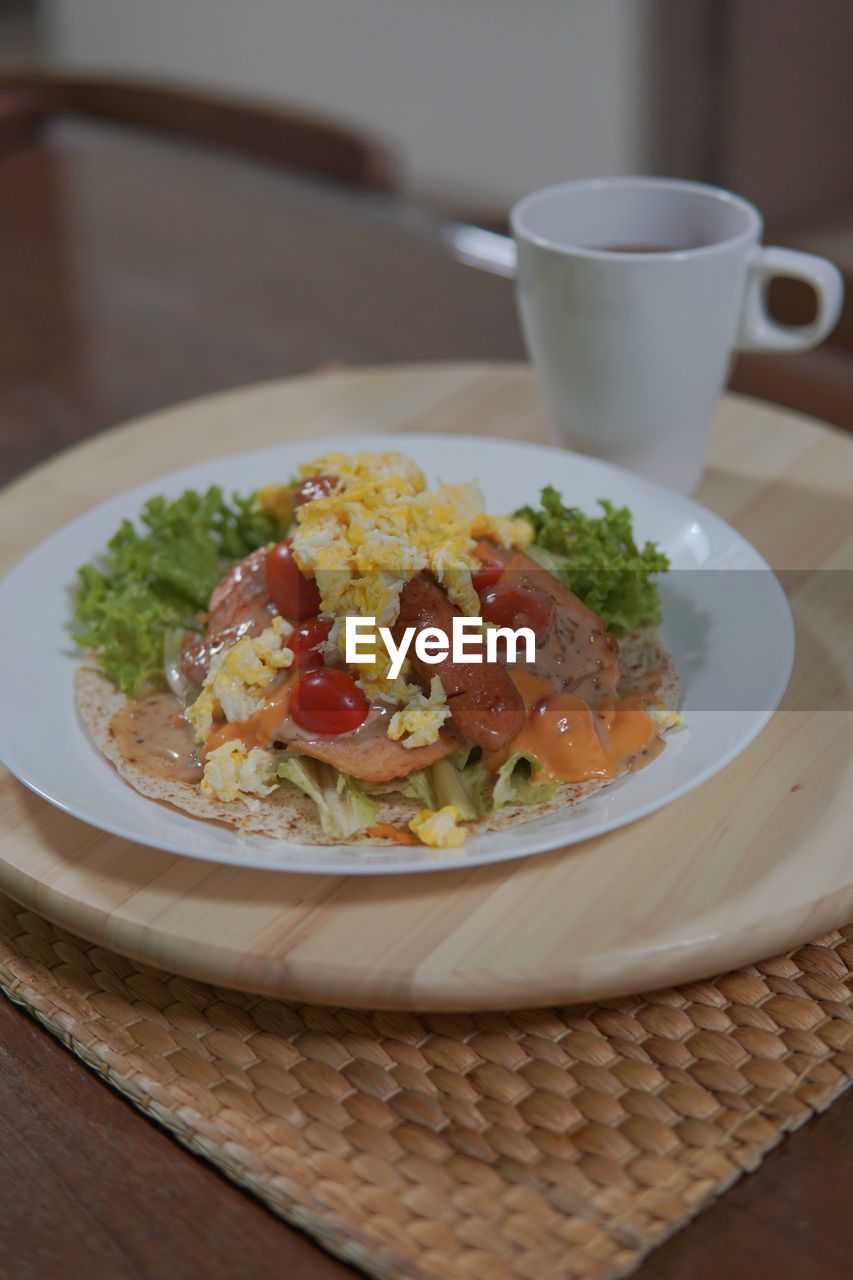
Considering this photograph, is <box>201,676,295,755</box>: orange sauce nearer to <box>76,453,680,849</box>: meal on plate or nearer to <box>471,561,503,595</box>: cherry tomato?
<box>76,453,680,849</box>: meal on plate

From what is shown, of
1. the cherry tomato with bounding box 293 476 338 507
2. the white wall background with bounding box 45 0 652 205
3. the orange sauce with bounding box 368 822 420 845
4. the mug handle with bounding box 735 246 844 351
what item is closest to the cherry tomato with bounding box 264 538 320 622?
the cherry tomato with bounding box 293 476 338 507

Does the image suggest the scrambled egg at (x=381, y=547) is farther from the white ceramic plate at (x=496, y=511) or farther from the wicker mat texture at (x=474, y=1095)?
the wicker mat texture at (x=474, y=1095)

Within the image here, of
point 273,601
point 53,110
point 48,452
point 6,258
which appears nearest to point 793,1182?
point 273,601

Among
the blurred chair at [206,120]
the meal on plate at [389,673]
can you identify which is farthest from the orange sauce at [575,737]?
the blurred chair at [206,120]

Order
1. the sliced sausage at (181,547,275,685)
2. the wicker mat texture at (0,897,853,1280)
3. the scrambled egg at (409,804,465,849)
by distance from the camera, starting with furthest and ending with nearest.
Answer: the sliced sausage at (181,547,275,685) < the scrambled egg at (409,804,465,849) < the wicker mat texture at (0,897,853,1280)

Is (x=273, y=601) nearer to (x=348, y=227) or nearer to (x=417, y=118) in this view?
(x=348, y=227)

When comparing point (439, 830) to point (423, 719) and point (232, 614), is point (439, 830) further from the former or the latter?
point (232, 614)
